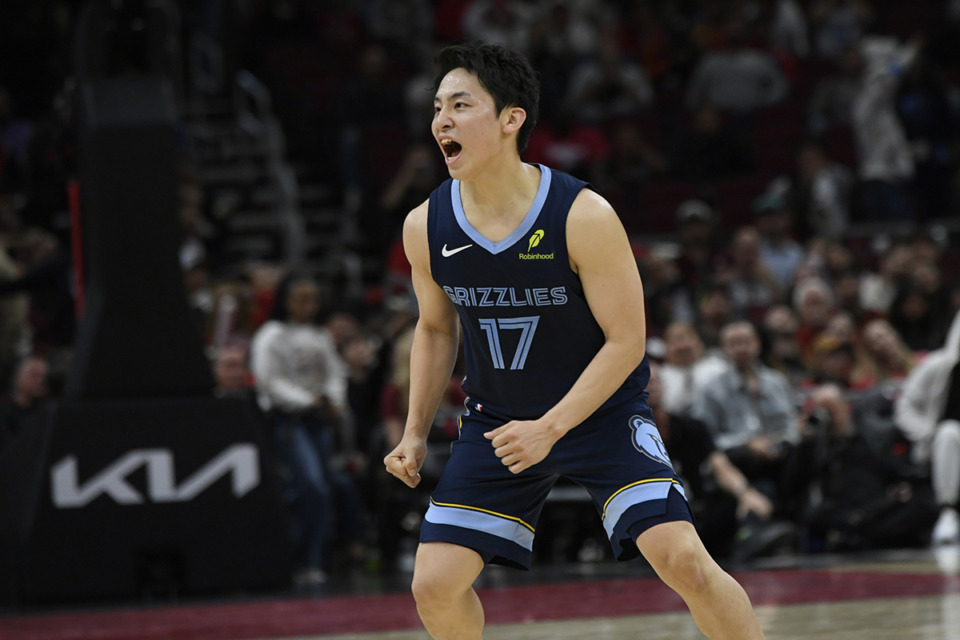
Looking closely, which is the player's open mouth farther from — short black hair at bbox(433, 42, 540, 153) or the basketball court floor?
the basketball court floor

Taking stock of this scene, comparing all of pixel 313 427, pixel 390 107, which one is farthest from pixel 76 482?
pixel 390 107

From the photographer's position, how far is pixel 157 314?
776 cm

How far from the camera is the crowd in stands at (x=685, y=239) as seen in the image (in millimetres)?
9430

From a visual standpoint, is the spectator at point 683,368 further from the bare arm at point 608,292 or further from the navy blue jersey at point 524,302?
the bare arm at point 608,292

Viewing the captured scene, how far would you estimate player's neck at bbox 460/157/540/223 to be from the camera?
3904 millimetres

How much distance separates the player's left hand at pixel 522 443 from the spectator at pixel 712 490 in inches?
206

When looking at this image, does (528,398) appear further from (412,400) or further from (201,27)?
(201,27)

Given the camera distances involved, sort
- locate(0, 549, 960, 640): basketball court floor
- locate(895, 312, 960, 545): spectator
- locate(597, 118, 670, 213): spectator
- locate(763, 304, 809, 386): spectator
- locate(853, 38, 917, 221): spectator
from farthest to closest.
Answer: locate(853, 38, 917, 221): spectator
locate(597, 118, 670, 213): spectator
locate(763, 304, 809, 386): spectator
locate(895, 312, 960, 545): spectator
locate(0, 549, 960, 640): basketball court floor

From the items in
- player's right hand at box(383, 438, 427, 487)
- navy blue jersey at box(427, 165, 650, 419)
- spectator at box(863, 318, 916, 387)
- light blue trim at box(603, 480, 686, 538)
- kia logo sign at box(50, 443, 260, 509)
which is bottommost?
spectator at box(863, 318, 916, 387)

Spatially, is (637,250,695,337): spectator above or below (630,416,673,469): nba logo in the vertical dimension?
below

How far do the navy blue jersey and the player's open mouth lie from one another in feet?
0.63

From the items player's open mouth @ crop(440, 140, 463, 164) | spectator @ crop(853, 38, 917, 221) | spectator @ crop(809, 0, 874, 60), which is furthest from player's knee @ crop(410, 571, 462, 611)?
spectator @ crop(809, 0, 874, 60)

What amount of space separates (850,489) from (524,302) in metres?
6.36

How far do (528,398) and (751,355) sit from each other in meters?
5.90
